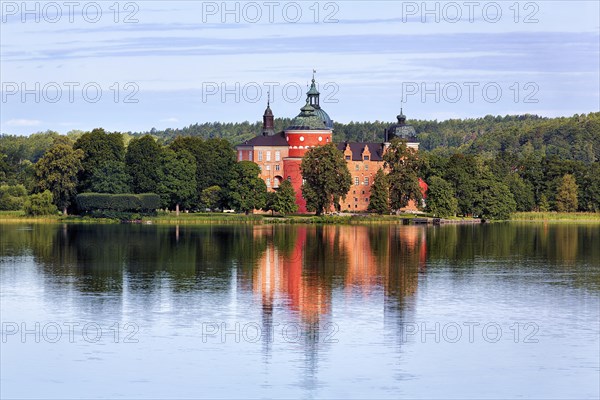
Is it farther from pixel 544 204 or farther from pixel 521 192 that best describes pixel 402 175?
pixel 544 204

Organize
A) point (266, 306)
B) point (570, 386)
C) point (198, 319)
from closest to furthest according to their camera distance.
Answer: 1. point (570, 386)
2. point (198, 319)
3. point (266, 306)

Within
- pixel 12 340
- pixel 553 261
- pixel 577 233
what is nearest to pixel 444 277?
pixel 553 261

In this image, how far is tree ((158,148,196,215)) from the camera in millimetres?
113312

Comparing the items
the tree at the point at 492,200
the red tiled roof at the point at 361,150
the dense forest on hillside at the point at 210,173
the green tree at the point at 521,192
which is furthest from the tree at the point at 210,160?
the green tree at the point at 521,192

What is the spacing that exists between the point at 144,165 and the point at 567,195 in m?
49.0

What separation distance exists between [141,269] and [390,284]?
510 inches

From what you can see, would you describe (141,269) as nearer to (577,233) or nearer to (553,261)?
(553,261)

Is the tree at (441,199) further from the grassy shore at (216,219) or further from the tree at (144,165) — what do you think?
the tree at (144,165)

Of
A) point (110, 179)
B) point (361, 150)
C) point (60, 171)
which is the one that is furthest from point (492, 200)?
point (60, 171)

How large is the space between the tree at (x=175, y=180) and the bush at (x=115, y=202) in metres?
2.17

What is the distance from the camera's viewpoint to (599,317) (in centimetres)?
3959

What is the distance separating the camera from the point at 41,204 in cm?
11100

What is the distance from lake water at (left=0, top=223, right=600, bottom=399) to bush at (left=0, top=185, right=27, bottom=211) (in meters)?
55.5

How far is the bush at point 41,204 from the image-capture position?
111 m
